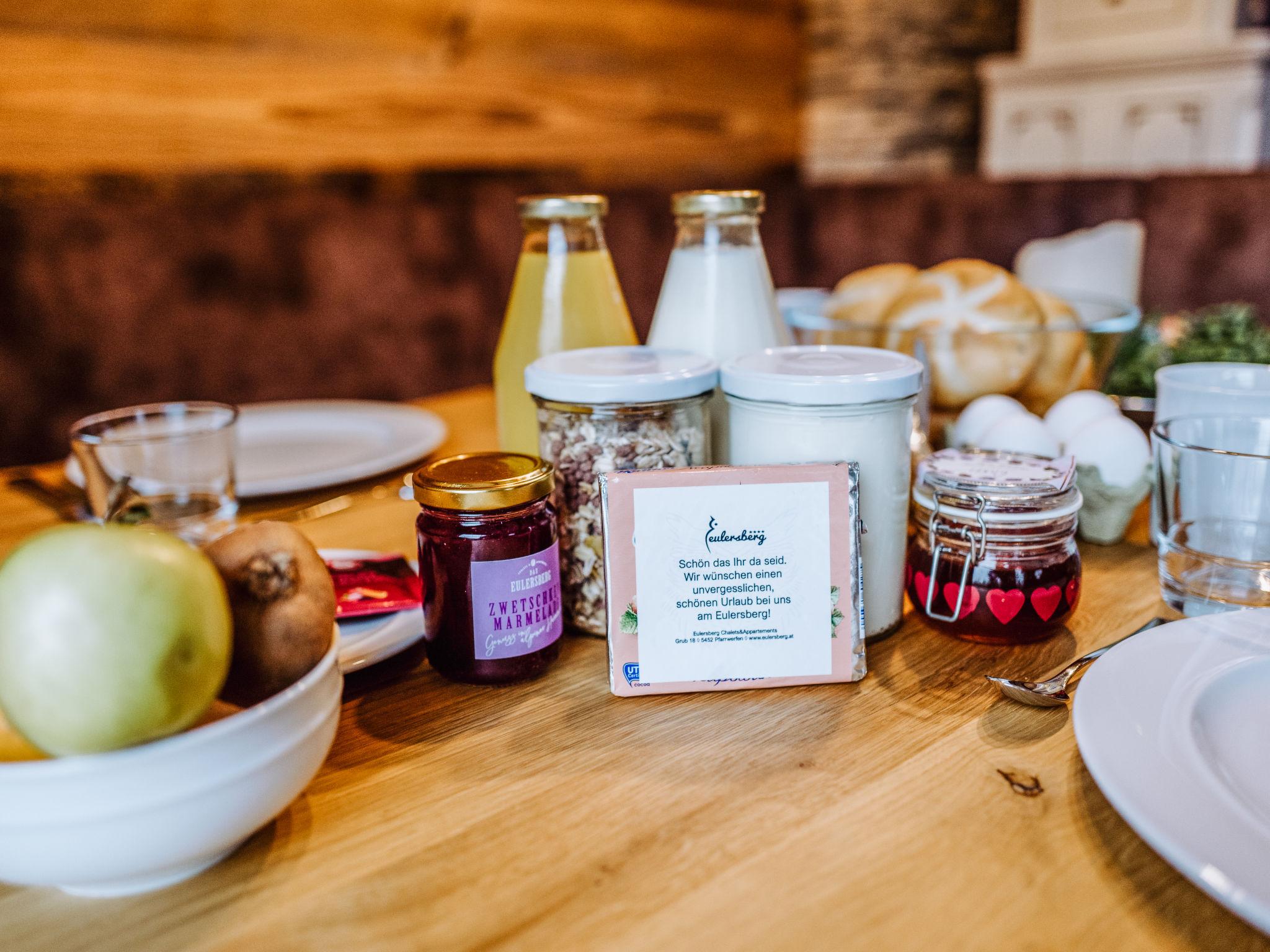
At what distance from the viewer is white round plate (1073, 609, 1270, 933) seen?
0.38 meters

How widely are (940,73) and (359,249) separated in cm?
239

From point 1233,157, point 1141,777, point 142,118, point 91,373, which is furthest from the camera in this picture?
point 1233,157

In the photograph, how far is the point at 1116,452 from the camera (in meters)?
0.77

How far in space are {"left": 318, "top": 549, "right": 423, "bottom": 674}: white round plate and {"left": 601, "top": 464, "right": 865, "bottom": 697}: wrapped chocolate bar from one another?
15cm

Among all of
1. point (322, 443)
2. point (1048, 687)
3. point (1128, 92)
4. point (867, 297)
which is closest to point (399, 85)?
point (322, 443)

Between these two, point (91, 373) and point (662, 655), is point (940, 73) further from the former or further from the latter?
point (662, 655)

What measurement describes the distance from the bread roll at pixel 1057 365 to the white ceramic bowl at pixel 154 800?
80 centimetres

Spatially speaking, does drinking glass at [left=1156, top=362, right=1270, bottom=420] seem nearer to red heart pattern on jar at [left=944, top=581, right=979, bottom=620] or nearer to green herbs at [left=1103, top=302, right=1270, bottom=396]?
green herbs at [left=1103, top=302, right=1270, bottom=396]

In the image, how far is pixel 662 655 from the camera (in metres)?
0.57

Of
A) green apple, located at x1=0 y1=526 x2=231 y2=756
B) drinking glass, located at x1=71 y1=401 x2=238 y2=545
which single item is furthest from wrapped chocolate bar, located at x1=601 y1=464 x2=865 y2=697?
drinking glass, located at x1=71 y1=401 x2=238 y2=545

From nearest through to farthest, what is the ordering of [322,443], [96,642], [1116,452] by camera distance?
1. [96,642]
2. [1116,452]
3. [322,443]

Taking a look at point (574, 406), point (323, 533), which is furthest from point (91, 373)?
point (574, 406)

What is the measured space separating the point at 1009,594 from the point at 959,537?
5cm

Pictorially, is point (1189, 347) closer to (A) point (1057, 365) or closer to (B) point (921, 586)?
(A) point (1057, 365)
